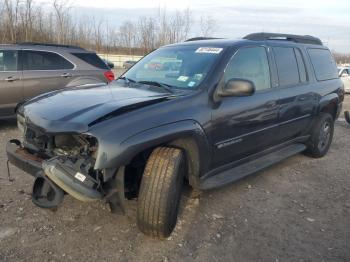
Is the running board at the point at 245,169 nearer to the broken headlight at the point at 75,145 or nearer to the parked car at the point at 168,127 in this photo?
the parked car at the point at 168,127

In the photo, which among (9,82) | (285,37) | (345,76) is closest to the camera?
(285,37)

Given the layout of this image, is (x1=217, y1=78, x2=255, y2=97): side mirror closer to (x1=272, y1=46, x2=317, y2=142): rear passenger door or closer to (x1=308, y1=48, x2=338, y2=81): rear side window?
(x1=272, y1=46, x2=317, y2=142): rear passenger door

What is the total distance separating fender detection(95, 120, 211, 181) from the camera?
299 cm

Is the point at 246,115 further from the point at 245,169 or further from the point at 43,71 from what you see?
the point at 43,71

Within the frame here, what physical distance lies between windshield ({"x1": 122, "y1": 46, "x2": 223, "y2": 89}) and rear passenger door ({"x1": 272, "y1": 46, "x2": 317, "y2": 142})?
1119 millimetres

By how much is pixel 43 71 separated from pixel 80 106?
474cm

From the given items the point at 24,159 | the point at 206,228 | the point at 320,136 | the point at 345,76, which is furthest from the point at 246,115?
the point at 345,76

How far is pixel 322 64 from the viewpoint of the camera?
243 inches

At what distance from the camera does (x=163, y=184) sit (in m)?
3.35

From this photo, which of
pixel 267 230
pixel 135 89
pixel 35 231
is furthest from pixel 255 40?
pixel 35 231

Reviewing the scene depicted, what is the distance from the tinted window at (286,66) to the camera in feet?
16.3

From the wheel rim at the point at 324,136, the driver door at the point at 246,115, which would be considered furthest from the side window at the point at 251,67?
the wheel rim at the point at 324,136

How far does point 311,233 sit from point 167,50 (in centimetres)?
268

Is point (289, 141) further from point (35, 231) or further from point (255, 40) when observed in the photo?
point (35, 231)
